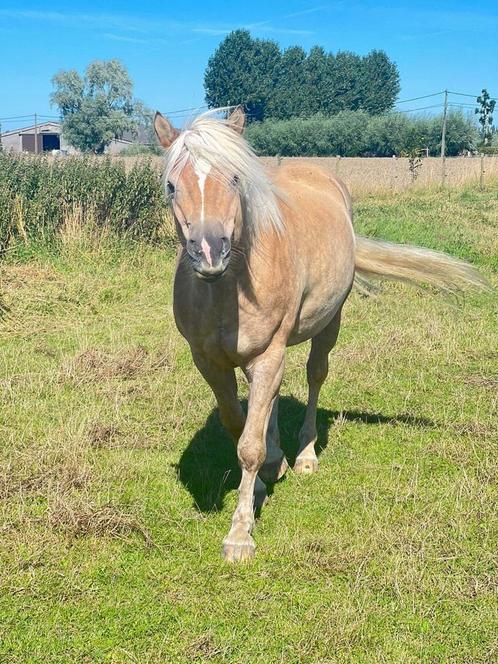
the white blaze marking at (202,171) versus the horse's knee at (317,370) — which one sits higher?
the white blaze marking at (202,171)

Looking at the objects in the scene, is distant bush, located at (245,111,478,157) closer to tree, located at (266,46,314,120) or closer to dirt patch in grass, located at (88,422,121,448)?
tree, located at (266,46,314,120)

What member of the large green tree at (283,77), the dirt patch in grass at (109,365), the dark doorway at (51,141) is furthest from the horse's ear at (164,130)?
the large green tree at (283,77)

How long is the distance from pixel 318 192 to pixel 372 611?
119 inches

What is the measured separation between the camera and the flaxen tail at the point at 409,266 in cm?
573

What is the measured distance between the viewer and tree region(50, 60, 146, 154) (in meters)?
66.2

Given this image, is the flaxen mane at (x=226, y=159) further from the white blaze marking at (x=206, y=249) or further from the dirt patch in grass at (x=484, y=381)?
the dirt patch in grass at (x=484, y=381)

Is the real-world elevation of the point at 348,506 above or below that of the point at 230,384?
below

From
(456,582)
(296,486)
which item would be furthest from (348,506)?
(456,582)

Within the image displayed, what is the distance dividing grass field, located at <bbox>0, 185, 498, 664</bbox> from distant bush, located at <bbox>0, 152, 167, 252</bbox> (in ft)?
11.2

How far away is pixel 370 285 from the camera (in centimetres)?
603

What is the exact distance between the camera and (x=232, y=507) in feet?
13.5

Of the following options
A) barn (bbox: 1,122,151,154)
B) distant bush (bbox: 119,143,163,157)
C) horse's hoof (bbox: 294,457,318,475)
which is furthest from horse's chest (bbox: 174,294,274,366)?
barn (bbox: 1,122,151,154)

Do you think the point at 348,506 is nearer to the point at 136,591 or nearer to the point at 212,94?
the point at 136,591

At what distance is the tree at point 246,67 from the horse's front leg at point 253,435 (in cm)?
7523
